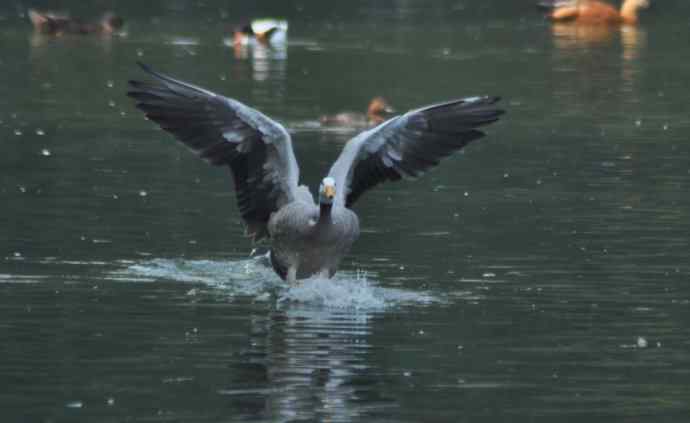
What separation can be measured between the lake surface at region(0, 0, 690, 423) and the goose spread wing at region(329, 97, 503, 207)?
2.63ft

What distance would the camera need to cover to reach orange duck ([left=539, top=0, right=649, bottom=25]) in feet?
184

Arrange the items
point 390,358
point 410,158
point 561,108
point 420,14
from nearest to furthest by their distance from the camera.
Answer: point 390,358
point 410,158
point 561,108
point 420,14

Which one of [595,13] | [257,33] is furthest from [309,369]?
[595,13]

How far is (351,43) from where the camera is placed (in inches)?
1806

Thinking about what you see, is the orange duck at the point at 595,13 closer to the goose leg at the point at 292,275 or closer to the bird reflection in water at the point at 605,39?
the bird reflection in water at the point at 605,39

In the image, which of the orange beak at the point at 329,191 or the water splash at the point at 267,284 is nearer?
the orange beak at the point at 329,191

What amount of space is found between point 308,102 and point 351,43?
12.3 metres

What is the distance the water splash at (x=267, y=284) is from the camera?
16.6 m

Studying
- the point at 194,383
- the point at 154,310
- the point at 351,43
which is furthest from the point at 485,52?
the point at 194,383

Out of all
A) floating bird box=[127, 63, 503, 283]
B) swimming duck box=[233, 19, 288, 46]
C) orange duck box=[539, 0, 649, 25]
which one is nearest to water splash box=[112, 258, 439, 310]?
floating bird box=[127, 63, 503, 283]

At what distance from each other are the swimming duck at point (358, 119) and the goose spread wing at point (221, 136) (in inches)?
475

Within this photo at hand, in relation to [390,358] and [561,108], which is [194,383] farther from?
[561,108]

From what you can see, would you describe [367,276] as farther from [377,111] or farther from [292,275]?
[377,111]

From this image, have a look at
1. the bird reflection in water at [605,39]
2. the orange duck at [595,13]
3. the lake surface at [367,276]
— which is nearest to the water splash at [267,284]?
the lake surface at [367,276]
